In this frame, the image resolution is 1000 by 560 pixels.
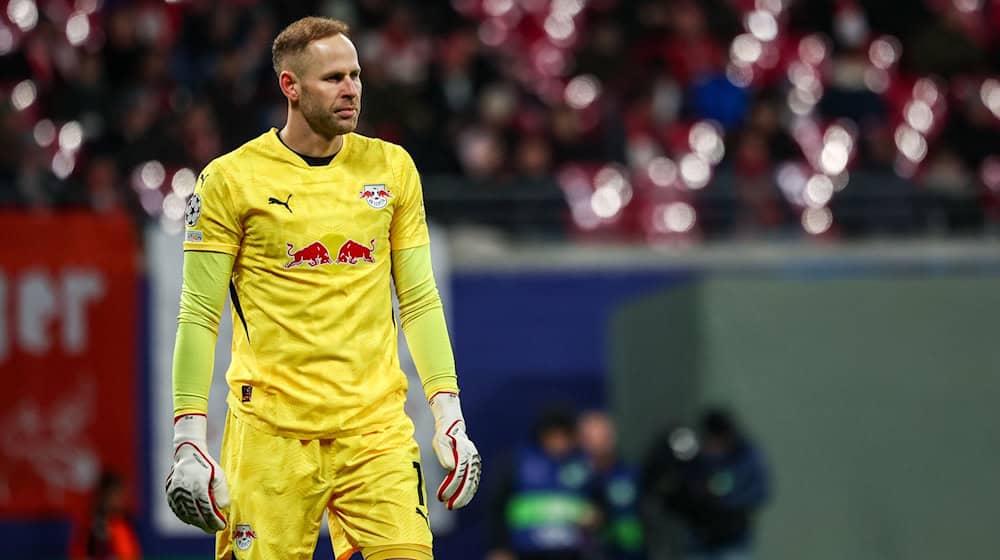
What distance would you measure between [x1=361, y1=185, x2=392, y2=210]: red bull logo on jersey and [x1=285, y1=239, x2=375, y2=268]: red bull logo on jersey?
0.14 metres

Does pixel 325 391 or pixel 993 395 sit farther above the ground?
pixel 325 391

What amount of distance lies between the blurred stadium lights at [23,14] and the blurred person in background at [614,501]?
5946 millimetres

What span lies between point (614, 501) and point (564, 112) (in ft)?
13.4

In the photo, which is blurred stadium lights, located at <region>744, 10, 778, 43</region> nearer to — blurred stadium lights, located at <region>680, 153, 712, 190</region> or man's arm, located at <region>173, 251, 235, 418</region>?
blurred stadium lights, located at <region>680, 153, 712, 190</region>

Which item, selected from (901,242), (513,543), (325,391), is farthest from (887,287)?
(325,391)

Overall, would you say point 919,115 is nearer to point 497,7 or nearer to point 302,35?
point 497,7

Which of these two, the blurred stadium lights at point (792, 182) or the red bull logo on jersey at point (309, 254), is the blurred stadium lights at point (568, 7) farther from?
the red bull logo on jersey at point (309, 254)

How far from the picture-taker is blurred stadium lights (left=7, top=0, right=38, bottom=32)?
14.2 m

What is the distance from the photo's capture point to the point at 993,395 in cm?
1208

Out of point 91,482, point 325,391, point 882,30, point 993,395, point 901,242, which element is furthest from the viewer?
point 882,30

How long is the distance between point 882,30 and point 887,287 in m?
5.86

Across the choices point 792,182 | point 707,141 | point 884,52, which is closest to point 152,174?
point 707,141

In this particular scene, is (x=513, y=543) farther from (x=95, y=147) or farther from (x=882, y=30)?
(x=882, y=30)

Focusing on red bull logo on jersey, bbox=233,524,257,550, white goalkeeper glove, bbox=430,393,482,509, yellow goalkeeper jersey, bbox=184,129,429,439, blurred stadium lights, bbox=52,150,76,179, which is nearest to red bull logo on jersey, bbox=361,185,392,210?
yellow goalkeeper jersey, bbox=184,129,429,439
